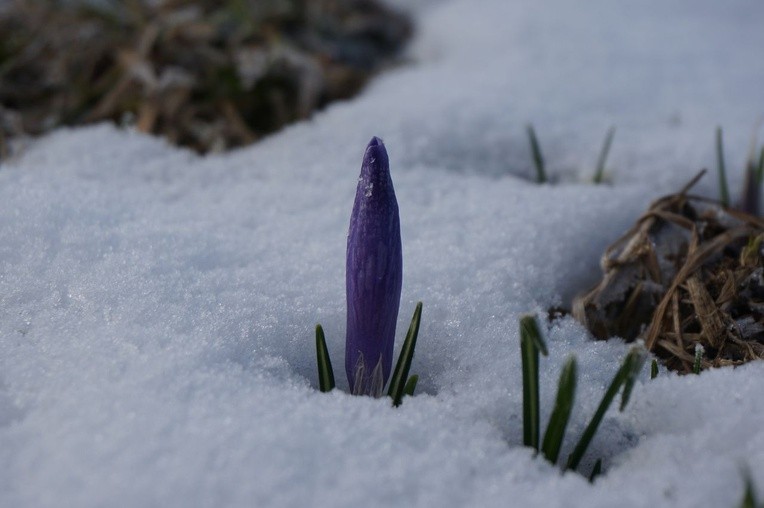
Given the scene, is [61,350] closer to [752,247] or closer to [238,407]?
[238,407]

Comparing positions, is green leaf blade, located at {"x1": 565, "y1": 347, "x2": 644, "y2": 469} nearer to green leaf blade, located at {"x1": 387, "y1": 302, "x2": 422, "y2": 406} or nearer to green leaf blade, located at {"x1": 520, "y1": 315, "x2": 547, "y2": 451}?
green leaf blade, located at {"x1": 520, "y1": 315, "x2": 547, "y2": 451}

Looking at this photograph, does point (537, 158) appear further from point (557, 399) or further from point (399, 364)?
point (557, 399)

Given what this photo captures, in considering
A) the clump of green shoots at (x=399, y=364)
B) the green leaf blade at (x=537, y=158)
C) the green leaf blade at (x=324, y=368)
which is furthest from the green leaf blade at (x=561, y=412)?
the green leaf blade at (x=537, y=158)

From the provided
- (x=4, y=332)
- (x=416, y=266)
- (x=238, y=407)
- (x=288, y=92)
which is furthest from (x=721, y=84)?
(x=4, y=332)

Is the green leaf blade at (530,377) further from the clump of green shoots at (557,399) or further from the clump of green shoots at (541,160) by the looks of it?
the clump of green shoots at (541,160)

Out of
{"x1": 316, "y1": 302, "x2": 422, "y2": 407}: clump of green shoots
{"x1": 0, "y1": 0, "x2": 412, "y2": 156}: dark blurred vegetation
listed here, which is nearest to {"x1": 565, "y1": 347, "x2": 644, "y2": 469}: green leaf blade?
{"x1": 316, "y1": 302, "x2": 422, "y2": 407}: clump of green shoots

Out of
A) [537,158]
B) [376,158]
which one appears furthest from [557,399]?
[537,158]
